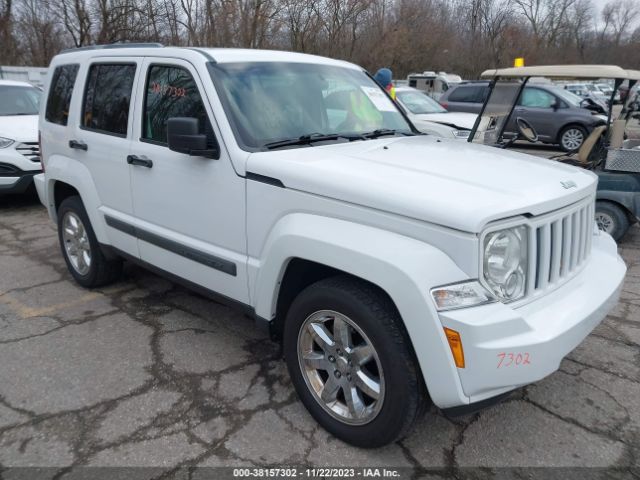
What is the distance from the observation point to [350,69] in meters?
4.07

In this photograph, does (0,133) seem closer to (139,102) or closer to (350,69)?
(139,102)

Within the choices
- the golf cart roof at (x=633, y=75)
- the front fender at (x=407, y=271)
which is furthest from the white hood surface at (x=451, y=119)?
the front fender at (x=407, y=271)

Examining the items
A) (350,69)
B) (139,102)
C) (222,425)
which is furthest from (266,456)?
(350,69)

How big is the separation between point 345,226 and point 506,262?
2.39 feet

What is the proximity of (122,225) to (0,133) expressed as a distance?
4.91m

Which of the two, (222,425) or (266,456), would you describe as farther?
(222,425)

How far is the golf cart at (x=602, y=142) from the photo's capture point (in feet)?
17.5

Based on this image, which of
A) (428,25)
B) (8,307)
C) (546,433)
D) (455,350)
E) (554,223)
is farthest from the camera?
(428,25)

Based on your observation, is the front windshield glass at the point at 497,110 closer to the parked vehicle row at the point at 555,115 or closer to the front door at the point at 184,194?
the front door at the point at 184,194

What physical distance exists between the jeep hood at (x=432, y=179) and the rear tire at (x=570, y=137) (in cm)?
1120

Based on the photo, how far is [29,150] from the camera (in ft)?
24.4

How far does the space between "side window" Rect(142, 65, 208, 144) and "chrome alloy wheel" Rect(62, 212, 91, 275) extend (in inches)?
55.6

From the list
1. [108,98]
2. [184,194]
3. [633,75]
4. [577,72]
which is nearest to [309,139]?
[184,194]

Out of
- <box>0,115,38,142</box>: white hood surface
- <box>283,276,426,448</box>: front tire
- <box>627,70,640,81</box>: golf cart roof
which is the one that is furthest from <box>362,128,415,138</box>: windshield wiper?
<box>0,115,38,142</box>: white hood surface
